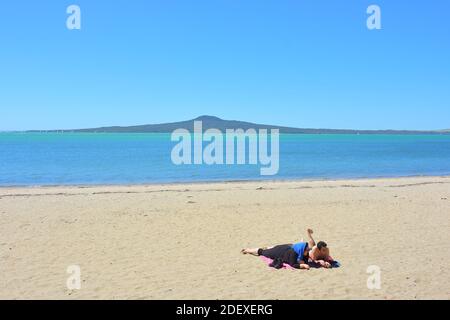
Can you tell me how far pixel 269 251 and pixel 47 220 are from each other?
7.54 meters

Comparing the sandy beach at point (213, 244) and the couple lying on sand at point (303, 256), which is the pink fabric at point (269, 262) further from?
the sandy beach at point (213, 244)

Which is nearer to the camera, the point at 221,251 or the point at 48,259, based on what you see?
the point at 48,259

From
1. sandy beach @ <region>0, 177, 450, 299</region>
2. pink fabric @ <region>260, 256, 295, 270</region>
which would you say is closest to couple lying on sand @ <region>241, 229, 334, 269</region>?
pink fabric @ <region>260, 256, 295, 270</region>

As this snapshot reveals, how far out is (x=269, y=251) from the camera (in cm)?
894

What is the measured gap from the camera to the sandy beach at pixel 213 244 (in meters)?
7.17

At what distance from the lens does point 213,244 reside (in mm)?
10258

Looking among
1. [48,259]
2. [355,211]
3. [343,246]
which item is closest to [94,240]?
[48,259]

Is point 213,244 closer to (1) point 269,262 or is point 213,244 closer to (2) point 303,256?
(1) point 269,262

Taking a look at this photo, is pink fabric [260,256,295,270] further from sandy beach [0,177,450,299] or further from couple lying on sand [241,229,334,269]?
sandy beach [0,177,450,299]

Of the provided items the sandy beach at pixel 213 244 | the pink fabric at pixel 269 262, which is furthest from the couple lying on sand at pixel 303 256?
the sandy beach at pixel 213 244

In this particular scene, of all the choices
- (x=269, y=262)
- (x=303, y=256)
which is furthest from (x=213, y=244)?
(x=303, y=256)

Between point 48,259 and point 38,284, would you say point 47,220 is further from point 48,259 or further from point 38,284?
point 38,284

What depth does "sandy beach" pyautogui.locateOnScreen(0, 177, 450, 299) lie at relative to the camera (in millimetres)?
7172
